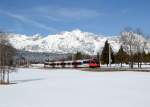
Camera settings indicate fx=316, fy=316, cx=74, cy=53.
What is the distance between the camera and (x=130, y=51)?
87.0 metres

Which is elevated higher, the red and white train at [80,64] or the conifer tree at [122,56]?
the conifer tree at [122,56]

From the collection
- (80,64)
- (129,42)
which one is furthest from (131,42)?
(80,64)

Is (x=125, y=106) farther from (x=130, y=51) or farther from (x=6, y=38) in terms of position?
(x=130, y=51)

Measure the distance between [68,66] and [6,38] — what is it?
215ft

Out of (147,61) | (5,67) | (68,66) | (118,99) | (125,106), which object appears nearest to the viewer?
(125,106)

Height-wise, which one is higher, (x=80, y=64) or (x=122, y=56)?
(x=122, y=56)

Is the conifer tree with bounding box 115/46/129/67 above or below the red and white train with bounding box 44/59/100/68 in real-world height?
above

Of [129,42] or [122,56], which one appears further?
[122,56]

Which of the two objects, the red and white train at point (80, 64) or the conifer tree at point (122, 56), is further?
the conifer tree at point (122, 56)

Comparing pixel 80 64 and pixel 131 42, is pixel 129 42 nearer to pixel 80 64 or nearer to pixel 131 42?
pixel 131 42

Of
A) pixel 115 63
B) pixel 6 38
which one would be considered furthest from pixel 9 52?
pixel 115 63

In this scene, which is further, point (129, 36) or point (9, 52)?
point (129, 36)

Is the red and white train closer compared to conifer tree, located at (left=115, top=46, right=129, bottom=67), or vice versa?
the red and white train

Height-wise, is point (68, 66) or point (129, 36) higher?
point (129, 36)
